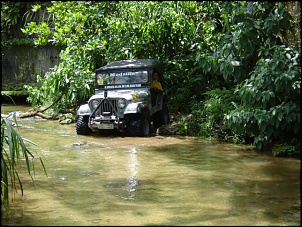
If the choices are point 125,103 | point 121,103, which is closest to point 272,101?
point 125,103

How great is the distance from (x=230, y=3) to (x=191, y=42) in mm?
4299

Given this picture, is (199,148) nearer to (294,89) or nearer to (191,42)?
(294,89)

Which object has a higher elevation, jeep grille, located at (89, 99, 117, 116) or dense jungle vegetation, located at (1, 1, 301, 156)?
dense jungle vegetation, located at (1, 1, 301, 156)

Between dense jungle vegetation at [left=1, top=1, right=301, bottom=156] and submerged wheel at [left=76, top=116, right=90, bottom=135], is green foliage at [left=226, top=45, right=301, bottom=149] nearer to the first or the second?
dense jungle vegetation at [left=1, top=1, right=301, bottom=156]

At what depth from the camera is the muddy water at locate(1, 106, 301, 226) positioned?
5066mm

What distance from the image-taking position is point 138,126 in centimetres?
1110

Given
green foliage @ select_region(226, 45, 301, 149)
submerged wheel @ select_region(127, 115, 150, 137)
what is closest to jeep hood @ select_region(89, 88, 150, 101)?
submerged wheel @ select_region(127, 115, 150, 137)

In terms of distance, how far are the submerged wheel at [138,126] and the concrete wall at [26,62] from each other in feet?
31.1

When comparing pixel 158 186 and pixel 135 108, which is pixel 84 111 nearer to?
pixel 135 108

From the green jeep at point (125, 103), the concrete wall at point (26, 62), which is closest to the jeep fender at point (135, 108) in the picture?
the green jeep at point (125, 103)

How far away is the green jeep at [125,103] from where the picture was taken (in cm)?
1115

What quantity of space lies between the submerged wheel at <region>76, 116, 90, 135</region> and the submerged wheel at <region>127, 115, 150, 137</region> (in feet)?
3.58

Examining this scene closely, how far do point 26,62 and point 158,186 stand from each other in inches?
610

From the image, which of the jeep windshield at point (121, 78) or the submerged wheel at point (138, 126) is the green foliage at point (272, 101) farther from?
the jeep windshield at point (121, 78)
